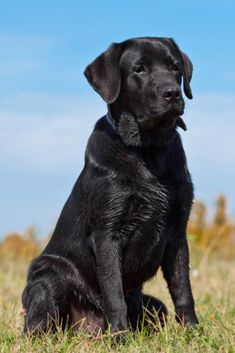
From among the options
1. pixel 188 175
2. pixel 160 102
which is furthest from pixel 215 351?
pixel 160 102

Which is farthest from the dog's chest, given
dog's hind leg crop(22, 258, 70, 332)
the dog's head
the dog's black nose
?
dog's hind leg crop(22, 258, 70, 332)

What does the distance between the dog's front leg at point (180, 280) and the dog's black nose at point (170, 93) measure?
101 cm

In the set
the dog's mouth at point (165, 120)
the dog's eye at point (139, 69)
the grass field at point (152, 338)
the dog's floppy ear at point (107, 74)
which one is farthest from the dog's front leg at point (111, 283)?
the dog's eye at point (139, 69)

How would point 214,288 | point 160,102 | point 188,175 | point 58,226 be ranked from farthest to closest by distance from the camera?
point 214,288
point 58,226
point 188,175
point 160,102

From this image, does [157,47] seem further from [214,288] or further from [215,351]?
[214,288]

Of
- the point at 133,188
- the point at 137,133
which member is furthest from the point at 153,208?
the point at 137,133

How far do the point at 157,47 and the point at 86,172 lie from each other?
38.4 inches

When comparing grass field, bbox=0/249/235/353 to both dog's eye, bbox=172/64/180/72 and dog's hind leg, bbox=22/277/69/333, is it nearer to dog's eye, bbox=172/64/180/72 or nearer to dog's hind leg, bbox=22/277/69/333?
dog's hind leg, bbox=22/277/69/333

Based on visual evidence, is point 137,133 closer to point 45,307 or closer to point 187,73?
point 187,73

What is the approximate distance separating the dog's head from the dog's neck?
0.04 m

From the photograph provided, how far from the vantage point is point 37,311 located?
17.6 ft

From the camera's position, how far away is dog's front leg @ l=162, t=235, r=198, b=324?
5.07m

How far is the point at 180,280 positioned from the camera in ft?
16.7

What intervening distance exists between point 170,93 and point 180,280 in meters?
1.33
